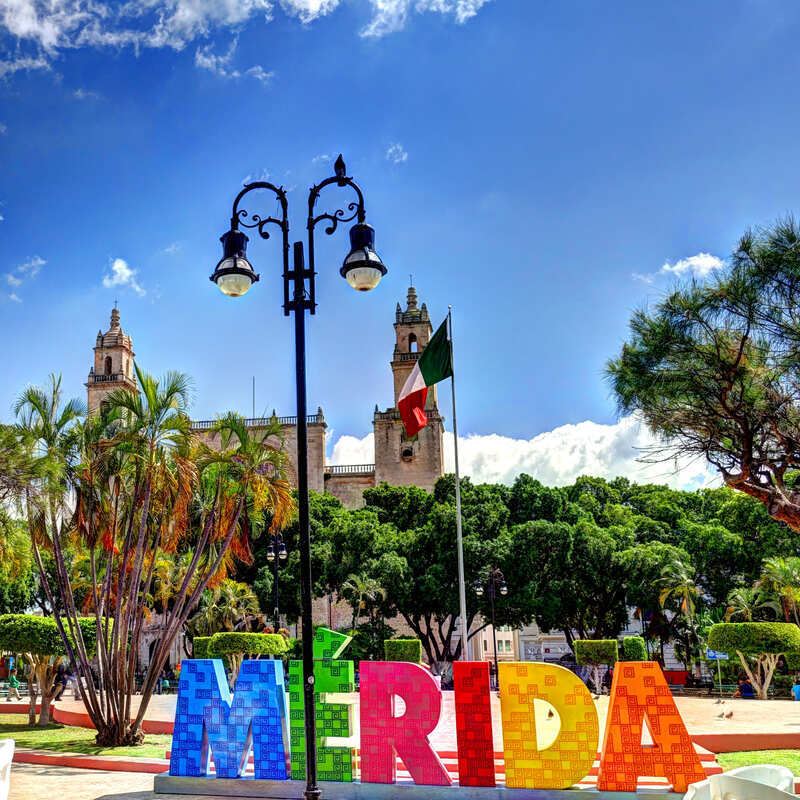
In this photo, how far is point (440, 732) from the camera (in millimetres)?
15773

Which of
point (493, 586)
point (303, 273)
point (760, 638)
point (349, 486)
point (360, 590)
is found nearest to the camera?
point (303, 273)

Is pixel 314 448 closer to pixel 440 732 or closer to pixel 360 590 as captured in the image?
pixel 360 590

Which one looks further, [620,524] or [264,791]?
[620,524]

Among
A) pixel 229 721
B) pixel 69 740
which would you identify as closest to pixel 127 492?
pixel 69 740

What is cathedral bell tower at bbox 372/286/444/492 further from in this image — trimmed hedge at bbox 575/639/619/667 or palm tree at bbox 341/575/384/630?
trimmed hedge at bbox 575/639/619/667

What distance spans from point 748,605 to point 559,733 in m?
23.9

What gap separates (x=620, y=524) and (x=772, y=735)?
91.2 ft

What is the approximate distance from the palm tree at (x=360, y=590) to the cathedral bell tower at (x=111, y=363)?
22689 millimetres

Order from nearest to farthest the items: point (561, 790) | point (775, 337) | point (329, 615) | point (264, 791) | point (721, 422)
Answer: point (561, 790), point (264, 791), point (775, 337), point (721, 422), point (329, 615)

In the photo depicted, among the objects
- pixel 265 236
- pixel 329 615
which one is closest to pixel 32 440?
pixel 265 236

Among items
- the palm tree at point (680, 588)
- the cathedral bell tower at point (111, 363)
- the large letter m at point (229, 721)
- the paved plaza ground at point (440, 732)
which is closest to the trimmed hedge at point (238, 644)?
the paved plaza ground at point (440, 732)

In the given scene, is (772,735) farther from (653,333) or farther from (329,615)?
(329,615)

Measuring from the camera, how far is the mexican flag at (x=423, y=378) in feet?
47.9

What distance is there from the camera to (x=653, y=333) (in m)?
12.0
